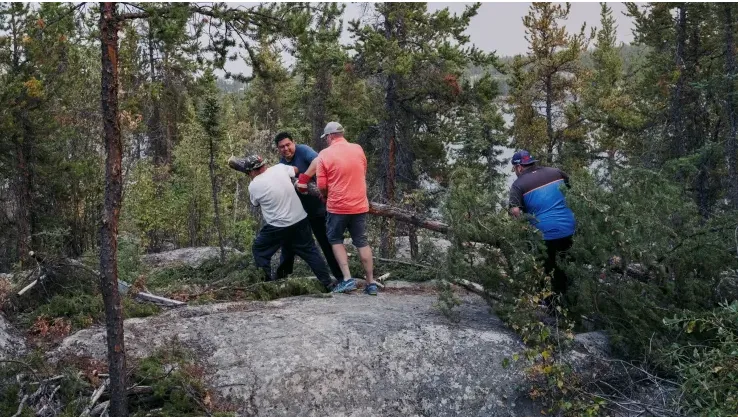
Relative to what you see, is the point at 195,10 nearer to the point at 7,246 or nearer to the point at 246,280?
the point at 246,280

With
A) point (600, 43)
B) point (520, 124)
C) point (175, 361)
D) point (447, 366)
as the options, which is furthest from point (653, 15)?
point (175, 361)

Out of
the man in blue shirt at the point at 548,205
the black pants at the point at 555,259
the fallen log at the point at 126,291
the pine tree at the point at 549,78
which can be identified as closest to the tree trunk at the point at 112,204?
the fallen log at the point at 126,291

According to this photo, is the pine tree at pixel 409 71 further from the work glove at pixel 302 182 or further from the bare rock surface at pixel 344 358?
the bare rock surface at pixel 344 358

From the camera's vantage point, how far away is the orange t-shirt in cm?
718

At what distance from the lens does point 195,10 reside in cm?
430

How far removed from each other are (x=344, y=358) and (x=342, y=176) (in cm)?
241

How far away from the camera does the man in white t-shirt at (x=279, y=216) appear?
7.59 meters

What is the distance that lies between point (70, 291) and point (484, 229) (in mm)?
4405

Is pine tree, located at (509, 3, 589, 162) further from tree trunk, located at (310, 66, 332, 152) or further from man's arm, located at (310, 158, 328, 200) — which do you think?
man's arm, located at (310, 158, 328, 200)

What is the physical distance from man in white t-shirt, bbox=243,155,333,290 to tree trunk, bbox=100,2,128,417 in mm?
3170

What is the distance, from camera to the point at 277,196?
759 cm

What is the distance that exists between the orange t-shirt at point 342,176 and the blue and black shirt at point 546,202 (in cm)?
176

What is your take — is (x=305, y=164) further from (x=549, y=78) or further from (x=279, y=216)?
(x=549, y=78)

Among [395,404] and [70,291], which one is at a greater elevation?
[70,291]
